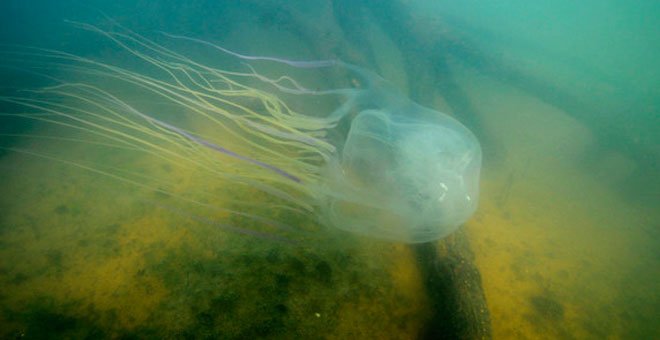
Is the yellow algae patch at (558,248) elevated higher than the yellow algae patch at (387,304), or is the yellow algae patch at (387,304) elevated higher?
the yellow algae patch at (387,304)

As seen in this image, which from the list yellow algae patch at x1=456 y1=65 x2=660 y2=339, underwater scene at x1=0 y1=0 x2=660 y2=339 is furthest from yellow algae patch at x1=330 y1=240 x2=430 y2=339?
yellow algae patch at x1=456 y1=65 x2=660 y2=339

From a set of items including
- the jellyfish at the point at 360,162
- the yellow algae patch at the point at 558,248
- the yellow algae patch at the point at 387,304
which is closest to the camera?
the yellow algae patch at the point at 387,304

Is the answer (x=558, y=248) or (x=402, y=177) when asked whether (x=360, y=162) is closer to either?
(x=402, y=177)

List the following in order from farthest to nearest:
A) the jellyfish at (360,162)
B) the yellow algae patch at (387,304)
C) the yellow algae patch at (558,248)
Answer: the yellow algae patch at (558,248), the jellyfish at (360,162), the yellow algae patch at (387,304)

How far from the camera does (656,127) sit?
→ 8.91 m

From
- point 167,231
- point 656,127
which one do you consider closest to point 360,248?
point 167,231

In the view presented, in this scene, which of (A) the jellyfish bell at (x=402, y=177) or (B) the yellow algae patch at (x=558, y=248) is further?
(B) the yellow algae patch at (x=558, y=248)

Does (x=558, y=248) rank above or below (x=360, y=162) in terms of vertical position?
below

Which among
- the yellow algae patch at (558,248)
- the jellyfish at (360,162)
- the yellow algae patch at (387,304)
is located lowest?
the yellow algae patch at (558,248)

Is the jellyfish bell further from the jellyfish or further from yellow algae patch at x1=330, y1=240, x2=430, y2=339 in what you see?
yellow algae patch at x1=330, y1=240, x2=430, y2=339

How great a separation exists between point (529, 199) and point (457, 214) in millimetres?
2300

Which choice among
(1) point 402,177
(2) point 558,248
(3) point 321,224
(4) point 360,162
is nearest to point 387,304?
(3) point 321,224

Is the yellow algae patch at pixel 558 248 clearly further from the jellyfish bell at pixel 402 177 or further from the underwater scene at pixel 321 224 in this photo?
the jellyfish bell at pixel 402 177

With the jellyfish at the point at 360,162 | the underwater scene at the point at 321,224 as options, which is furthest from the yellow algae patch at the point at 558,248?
the jellyfish at the point at 360,162
